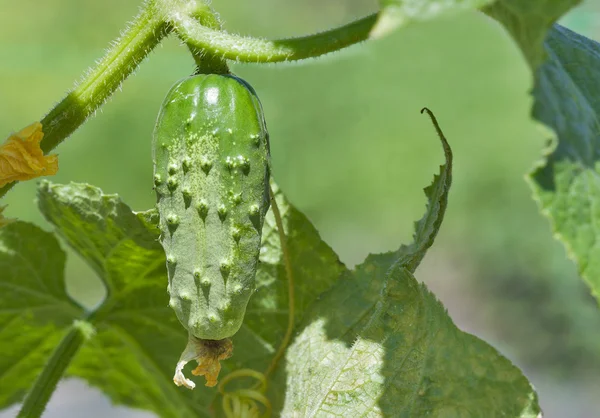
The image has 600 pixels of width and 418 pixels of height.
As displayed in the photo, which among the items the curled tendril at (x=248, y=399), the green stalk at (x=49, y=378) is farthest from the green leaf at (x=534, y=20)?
the green stalk at (x=49, y=378)

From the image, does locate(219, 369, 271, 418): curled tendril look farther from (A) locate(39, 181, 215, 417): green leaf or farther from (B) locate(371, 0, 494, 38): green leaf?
(B) locate(371, 0, 494, 38): green leaf

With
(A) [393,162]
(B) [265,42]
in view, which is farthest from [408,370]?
(A) [393,162]

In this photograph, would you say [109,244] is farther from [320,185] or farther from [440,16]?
[320,185]

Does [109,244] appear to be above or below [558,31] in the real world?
below

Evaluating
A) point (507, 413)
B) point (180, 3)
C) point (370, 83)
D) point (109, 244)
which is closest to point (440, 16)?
point (180, 3)

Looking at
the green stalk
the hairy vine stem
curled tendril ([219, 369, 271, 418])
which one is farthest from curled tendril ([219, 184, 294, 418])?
the hairy vine stem

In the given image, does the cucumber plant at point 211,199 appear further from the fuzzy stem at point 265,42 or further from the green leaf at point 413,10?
the green leaf at point 413,10

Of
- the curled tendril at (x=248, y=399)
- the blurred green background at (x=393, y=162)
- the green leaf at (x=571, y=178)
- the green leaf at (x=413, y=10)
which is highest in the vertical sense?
the green leaf at (x=413, y=10)
